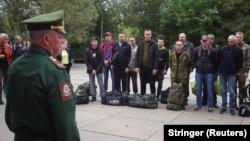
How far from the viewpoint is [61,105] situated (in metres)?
2.09

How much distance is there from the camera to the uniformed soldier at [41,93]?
2078 millimetres

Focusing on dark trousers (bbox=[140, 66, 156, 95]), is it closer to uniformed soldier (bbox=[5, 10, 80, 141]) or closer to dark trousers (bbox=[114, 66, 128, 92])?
dark trousers (bbox=[114, 66, 128, 92])

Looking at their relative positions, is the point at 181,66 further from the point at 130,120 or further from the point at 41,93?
the point at 41,93

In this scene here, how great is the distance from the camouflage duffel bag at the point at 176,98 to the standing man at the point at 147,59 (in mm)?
883

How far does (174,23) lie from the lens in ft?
122

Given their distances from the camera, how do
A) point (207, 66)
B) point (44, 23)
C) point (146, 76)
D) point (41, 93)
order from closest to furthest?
point (41, 93) < point (44, 23) < point (207, 66) < point (146, 76)

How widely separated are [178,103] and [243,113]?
1.59m

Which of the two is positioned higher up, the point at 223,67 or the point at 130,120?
the point at 223,67

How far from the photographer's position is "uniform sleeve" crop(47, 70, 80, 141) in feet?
6.80

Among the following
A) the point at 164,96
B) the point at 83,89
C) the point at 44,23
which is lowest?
the point at 164,96

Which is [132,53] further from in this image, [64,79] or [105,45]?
[64,79]

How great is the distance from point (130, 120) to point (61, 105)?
5304 mm

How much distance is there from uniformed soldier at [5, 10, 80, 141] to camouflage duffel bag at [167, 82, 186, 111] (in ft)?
21.3

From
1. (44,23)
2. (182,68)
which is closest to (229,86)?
(182,68)
